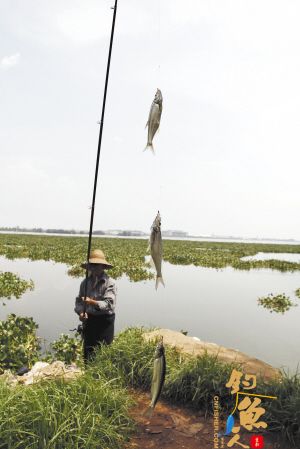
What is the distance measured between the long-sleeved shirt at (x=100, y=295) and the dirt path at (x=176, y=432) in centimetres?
136

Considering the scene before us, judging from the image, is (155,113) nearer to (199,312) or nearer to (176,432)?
Result: (176,432)

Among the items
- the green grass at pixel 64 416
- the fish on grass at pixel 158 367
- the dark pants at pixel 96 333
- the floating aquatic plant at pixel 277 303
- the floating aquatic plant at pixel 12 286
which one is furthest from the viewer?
the floating aquatic plant at pixel 12 286

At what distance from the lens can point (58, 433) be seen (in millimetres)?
3637

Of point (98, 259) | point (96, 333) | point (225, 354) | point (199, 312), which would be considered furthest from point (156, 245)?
point (199, 312)

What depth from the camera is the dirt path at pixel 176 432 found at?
4.32 m

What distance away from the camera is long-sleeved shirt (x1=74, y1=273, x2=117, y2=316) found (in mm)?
5668

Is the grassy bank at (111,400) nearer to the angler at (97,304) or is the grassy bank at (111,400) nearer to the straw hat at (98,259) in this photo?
the angler at (97,304)

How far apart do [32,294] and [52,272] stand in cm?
681

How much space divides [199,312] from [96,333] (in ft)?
24.2

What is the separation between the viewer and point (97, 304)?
550 cm

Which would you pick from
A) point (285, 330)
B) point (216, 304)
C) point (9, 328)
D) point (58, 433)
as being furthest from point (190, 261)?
point (58, 433)

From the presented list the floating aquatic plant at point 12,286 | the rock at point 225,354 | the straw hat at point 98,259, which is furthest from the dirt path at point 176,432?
the floating aquatic plant at point 12,286

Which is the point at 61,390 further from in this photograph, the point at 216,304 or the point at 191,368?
the point at 216,304

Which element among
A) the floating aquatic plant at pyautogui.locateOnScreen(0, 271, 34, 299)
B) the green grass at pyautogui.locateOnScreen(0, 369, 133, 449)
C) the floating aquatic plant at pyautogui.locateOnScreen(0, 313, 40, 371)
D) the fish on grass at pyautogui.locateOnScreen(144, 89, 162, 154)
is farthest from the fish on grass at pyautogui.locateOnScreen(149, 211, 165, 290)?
the floating aquatic plant at pyautogui.locateOnScreen(0, 271, 34, 299)
